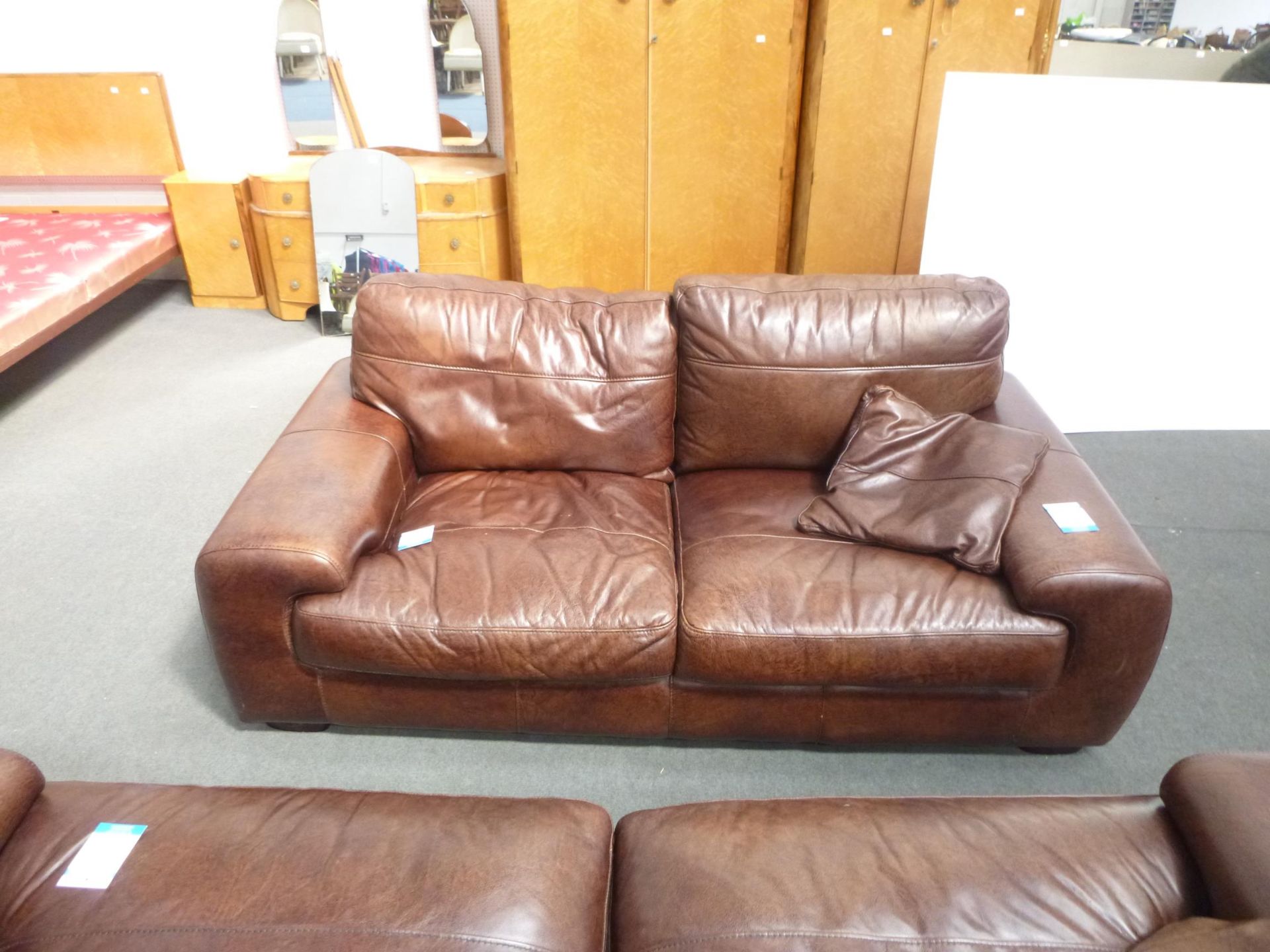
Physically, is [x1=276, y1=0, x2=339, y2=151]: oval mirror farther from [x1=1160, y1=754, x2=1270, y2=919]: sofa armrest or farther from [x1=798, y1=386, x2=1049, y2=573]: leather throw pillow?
[x1=1160, y1=754, x2=1270, y2=919]: sofa armrest

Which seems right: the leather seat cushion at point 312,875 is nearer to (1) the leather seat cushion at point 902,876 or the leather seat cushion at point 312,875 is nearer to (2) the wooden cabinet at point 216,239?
(1) the leather seat cushion at point 902,876

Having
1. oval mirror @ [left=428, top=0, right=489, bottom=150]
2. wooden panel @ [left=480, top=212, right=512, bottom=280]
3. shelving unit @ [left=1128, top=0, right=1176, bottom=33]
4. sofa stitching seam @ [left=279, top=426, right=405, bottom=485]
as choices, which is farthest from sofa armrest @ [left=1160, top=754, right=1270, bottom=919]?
shelving unit @ [left=1128, top=0, right=1176, bottom=33]

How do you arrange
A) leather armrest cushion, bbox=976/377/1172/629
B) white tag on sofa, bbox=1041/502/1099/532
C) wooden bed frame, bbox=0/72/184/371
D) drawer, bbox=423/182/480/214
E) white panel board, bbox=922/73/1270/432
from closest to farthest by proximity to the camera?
1. leather armrest cushion, bbox=976/377/1172/629
2. white tag on sofa, bbox=1041/502/1099/532
3. white panel board, bbox=922/73/1270/432
4. drawer, bbox=423/182/480/214
5. wooden bed frame, bbox=0/72/184/371

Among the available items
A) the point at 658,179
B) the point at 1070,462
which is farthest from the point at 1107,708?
the point at 658,179

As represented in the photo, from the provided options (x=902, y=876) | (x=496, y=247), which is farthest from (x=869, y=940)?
(x=496, y=247)

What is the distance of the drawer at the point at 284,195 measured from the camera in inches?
144

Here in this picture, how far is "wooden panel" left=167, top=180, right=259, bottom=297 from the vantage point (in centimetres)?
381

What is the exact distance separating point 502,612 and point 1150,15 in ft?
16.1

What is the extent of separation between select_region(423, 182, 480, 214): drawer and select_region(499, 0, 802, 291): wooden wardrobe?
202 mm

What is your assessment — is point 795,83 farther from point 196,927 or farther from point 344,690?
point 196,927

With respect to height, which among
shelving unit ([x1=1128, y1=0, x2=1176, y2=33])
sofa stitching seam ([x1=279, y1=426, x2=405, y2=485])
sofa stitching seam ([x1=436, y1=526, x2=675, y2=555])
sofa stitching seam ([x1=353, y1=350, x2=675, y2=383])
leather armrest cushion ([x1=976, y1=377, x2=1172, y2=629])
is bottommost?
sofa stitching seam ([x1=436, y1=526, x2=675, y2=555])

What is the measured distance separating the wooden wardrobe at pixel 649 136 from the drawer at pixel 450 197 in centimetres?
20

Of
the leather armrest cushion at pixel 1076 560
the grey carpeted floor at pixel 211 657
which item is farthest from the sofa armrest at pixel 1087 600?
the grey carpeted floor at pixel 211 657

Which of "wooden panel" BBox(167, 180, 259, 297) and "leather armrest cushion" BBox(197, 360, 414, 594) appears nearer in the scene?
"leather armrest cushion" BBox(197, 360, 414, 594)
